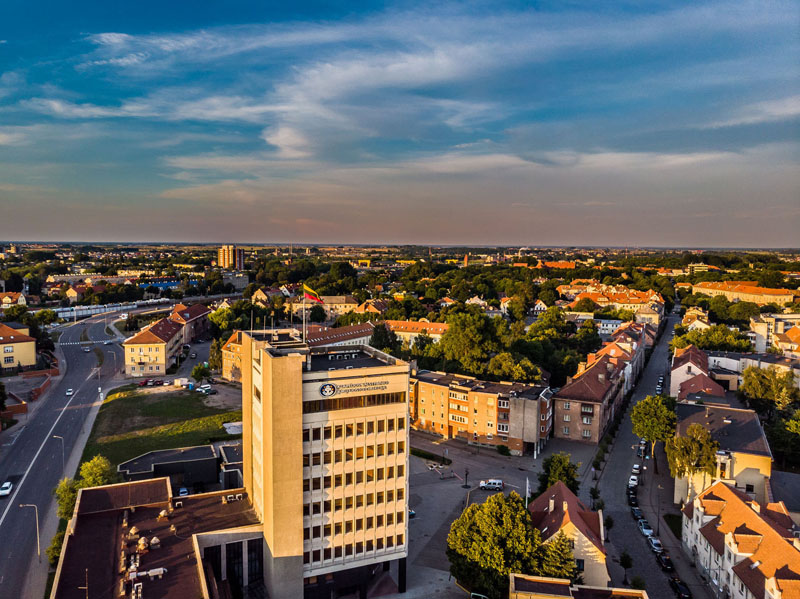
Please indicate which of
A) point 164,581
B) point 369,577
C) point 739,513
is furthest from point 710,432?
point 164,581

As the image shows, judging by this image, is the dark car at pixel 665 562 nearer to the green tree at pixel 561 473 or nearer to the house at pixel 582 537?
the house at pixel 582 537

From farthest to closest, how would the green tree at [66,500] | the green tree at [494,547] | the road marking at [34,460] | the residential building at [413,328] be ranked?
the residential building at [413,328] → the road marking at [34,460] → the green tree at [66,500] → the green tree at [494,547]

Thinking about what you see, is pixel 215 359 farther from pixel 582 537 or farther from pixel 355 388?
pixel 582 537

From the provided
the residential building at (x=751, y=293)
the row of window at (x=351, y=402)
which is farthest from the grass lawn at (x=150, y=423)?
the residential building at (x=751, y=293)

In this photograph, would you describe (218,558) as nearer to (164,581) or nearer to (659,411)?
(164,581)

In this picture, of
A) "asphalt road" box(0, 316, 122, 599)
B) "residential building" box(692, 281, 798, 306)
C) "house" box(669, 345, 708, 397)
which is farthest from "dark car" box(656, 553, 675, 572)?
"residential building" box(692, 281, 798, 306)

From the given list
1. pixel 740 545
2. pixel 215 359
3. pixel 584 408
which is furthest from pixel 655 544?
pixel 215 359
